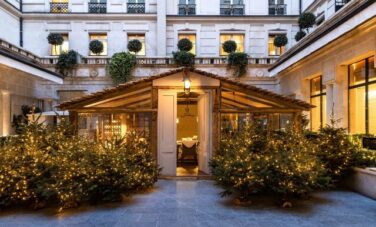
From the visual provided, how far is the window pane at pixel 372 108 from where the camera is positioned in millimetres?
10664

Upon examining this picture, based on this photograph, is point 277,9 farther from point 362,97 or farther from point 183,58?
point 362,97

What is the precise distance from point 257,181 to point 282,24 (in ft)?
56.8

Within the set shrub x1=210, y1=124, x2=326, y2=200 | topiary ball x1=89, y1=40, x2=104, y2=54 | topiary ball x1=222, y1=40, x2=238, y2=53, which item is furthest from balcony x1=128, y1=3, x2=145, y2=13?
shrub x1=210, y1=124, x2=326, y2=200

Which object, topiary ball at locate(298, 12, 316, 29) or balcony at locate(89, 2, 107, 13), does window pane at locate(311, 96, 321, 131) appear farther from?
balcony at locate(89, 2, 107, 13)

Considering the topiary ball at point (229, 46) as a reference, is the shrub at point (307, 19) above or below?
above

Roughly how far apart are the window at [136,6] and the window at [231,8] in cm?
534

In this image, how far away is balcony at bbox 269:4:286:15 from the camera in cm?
2277

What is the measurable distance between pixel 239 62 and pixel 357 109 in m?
9.68

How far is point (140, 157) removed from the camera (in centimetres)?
959

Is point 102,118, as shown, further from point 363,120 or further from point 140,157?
point 363,120

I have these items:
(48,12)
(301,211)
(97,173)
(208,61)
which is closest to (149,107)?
(97,173)

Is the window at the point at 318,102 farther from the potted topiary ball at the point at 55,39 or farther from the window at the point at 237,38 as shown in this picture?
the potted topiary ball at the point at 55,39

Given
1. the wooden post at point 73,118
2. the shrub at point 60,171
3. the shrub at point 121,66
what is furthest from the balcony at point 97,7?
the shrub at point 60,171

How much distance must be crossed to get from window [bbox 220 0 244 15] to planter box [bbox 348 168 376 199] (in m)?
16.0
